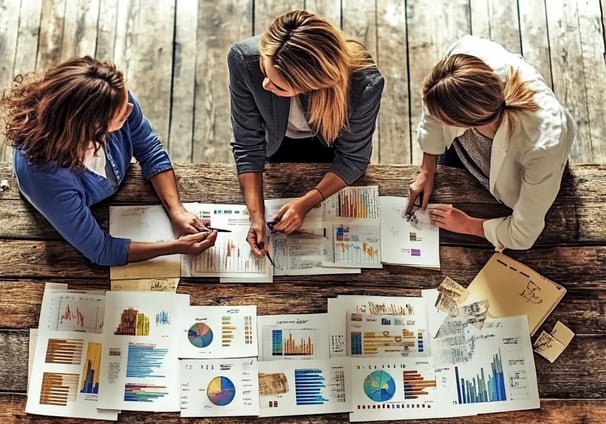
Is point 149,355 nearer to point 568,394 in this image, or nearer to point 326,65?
point 326,65

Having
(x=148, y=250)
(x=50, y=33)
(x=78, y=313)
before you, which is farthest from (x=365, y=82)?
(x=50, y=33)

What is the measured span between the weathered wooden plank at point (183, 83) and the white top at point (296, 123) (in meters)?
0.70

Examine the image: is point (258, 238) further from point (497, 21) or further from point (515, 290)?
point (497, 21)

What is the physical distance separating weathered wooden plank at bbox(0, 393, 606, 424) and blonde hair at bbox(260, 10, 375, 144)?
0.83m

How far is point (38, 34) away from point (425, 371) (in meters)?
1.90

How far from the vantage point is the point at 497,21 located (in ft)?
8.32

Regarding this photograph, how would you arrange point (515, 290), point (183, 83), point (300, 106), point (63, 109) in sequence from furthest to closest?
point (183, 83)
point (515, 290)
point (300, 106)
point (63, 109)

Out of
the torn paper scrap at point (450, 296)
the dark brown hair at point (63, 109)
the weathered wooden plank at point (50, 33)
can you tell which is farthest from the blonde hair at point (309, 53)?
the weathered wooden plank at point (50, 33)

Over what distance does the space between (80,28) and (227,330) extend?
144 centimetres

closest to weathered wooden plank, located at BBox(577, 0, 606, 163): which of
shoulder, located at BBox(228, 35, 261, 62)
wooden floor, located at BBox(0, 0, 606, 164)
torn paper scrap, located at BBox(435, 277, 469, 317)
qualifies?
wooden floor, located at BBox(0, 0, 606, 164)

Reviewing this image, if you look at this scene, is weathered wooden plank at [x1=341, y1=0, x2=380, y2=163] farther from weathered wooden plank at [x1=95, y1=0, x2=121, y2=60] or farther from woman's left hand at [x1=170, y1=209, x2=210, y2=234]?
woman's left hand at [x1=170, y1=209, x2=210, y2=234]

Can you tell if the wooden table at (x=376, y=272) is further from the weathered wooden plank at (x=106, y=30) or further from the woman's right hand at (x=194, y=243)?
the weathered wooden plank at (x=106, y=30)

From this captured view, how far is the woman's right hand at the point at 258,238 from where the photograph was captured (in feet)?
5.90

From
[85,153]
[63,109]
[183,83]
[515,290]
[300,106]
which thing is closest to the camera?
[63,109]
